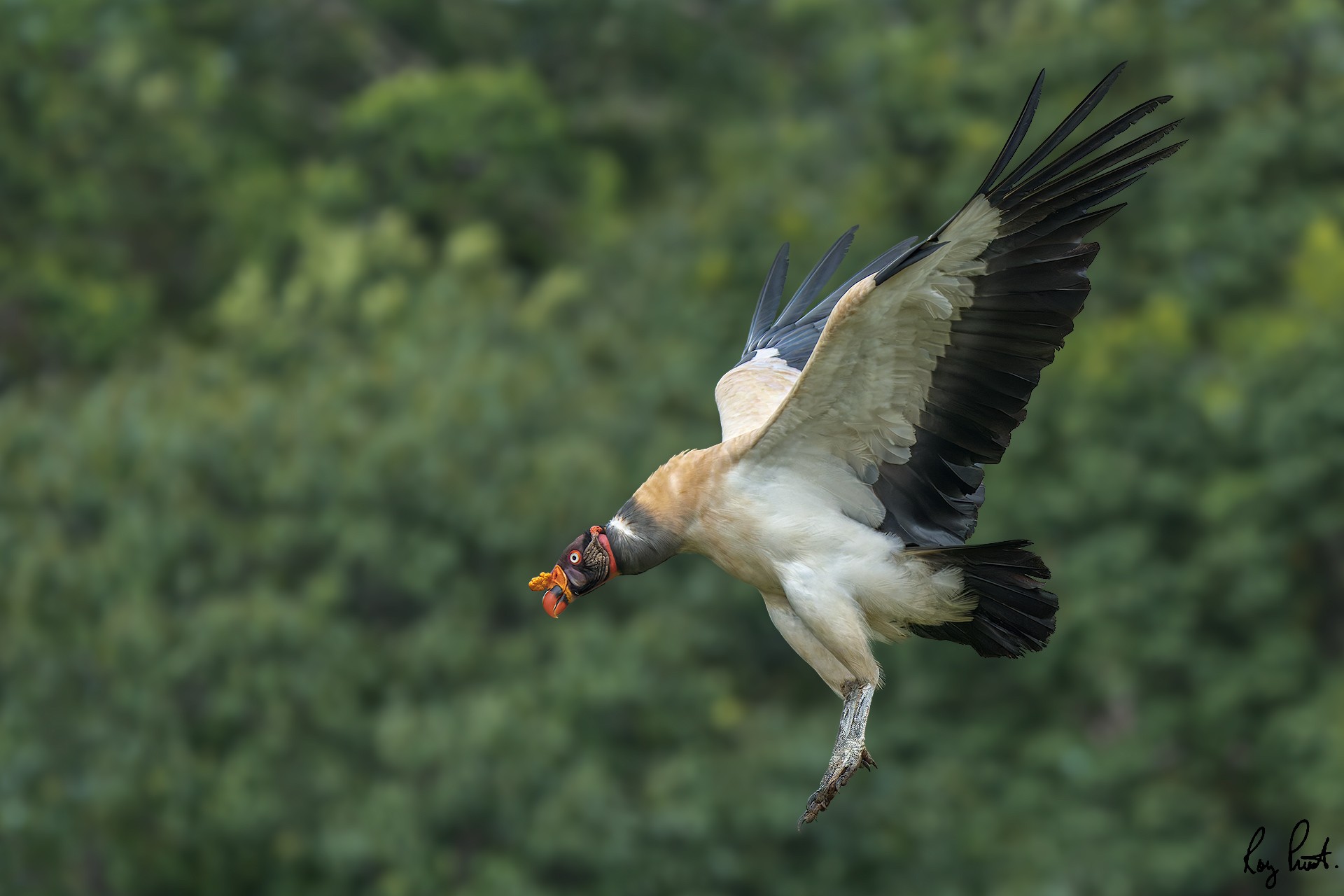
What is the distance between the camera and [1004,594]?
6.71m

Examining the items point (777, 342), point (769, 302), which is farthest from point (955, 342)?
point (769, 302)

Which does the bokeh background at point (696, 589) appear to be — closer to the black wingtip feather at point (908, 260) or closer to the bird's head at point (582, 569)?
the bird's head at point (582, 569)

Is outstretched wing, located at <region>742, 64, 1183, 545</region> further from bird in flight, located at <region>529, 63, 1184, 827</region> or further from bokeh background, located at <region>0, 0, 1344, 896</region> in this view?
bokeh background, located at <region>0, 0, 1344, 896</region>

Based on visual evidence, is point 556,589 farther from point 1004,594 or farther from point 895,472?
point 1004,594

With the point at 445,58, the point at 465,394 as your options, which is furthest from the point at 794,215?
the point at 445,58

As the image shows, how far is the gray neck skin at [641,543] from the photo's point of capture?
6.78 m

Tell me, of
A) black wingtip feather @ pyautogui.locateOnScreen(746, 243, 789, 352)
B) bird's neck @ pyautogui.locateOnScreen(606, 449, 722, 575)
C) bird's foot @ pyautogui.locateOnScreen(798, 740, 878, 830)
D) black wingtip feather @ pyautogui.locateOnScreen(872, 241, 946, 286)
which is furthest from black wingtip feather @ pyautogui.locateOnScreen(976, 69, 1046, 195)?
black wingtip feather @ pyautogui.locateOnScreen(746, 243, 789, 352)

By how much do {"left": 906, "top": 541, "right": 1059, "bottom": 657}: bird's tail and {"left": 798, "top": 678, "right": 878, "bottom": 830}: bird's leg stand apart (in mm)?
514

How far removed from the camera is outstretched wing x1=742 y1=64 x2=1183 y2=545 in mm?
5949

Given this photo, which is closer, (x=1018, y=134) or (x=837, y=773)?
(x=1018, y=134)

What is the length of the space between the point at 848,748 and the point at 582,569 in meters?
1.19
